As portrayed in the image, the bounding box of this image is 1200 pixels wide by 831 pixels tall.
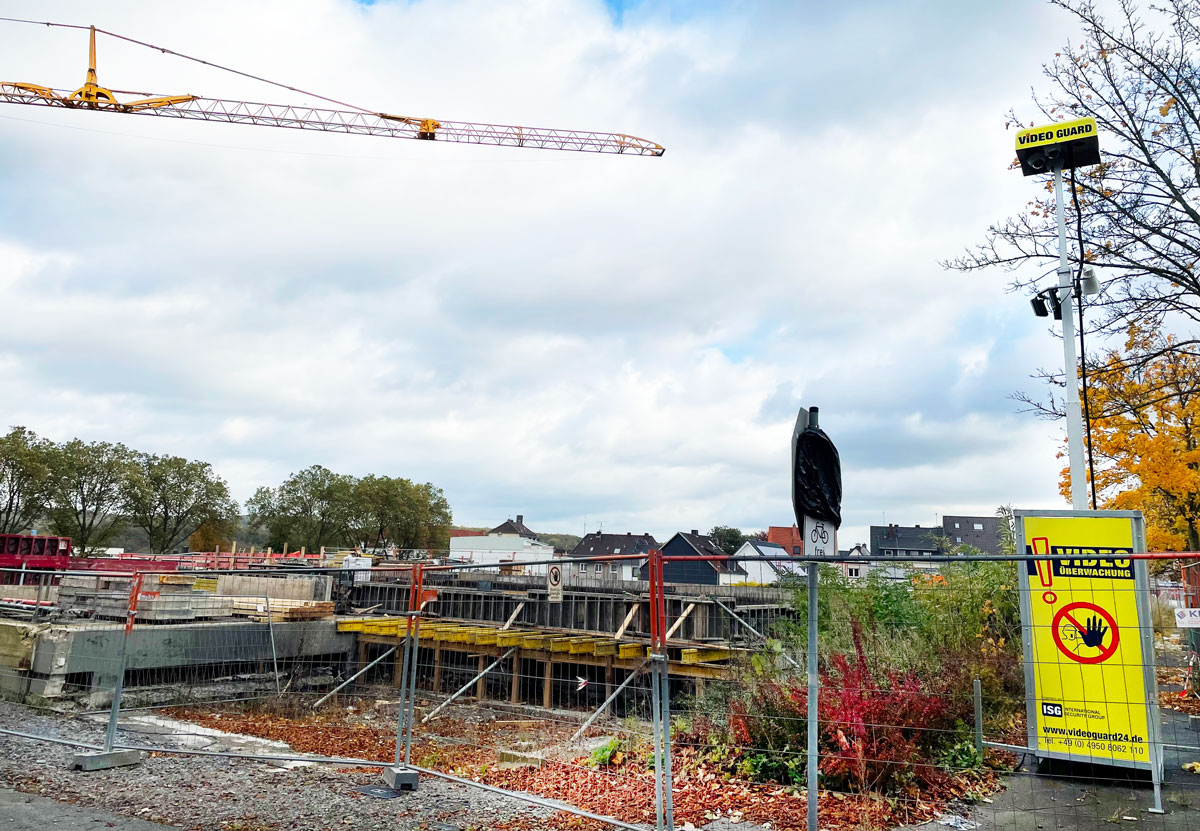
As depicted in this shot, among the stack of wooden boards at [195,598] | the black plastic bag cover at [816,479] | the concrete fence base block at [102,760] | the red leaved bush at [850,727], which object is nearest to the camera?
the black plastic bag cover at [816,479]

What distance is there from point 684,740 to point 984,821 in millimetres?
2679

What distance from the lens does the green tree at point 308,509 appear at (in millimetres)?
74500

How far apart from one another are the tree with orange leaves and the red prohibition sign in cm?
859

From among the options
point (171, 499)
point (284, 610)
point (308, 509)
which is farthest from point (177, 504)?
point (284, 610)

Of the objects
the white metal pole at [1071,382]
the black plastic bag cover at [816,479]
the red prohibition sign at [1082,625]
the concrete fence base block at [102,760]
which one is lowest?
the concrete fence base block at [102,760]

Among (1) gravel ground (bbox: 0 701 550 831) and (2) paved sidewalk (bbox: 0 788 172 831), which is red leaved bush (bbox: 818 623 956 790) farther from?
(2) paved sidewalk (bbox: 0 788 172 831)

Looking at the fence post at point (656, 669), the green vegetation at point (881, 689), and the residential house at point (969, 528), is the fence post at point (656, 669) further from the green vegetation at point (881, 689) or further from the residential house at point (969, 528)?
the residential house at point (969, 528)

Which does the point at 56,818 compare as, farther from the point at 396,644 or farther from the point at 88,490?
the point at 88,490

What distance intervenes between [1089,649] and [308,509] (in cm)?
7601

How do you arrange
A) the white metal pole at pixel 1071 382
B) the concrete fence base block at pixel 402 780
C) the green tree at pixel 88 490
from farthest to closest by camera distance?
the green tree at pixel 88 490
the white metal pole at pixel 1071 382
the concrete fence base block at pixel 402 780

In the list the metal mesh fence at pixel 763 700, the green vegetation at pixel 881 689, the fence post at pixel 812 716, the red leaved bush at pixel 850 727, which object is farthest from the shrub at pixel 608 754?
the fence post at pixel 812 716

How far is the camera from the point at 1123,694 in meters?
6.38

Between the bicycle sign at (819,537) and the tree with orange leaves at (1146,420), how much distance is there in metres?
10.3

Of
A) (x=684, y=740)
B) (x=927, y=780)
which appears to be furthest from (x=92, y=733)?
(x=927, y=780)
